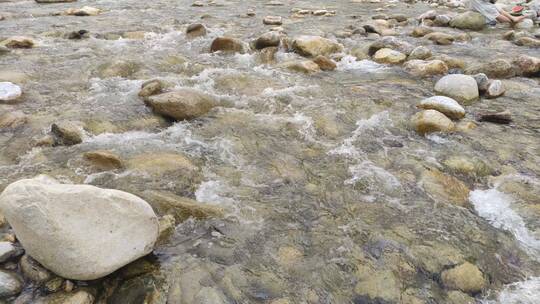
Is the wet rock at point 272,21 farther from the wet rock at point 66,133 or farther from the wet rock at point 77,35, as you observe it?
the wet rock at point 66,133

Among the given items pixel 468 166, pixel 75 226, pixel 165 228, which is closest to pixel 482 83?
pixel 468 166

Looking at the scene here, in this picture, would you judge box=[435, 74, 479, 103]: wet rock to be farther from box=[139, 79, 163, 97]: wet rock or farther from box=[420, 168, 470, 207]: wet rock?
box=[139, 79, 163, 97]: wet rock

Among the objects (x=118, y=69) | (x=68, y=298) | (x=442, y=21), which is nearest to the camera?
(x=68, y=298)

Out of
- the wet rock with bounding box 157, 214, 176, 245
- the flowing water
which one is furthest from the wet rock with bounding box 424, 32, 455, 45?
the wet rock with bounding box 157, 214, 176, 245

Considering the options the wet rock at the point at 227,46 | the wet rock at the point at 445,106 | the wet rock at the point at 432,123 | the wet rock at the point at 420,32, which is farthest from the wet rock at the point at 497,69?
the wet rock at the point at 227,46

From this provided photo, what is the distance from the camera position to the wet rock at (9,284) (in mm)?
2633

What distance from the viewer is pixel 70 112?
5539 mm

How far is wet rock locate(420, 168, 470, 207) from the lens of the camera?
3949 mm

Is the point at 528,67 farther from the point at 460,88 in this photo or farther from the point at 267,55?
the point at 267,55

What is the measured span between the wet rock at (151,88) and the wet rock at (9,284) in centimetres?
361

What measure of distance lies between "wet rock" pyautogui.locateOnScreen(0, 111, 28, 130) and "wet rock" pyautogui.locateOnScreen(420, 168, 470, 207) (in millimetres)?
4922

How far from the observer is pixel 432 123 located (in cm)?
518

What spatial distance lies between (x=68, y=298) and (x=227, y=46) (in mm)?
6528

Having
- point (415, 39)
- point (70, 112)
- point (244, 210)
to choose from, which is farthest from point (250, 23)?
point (244, 210)
